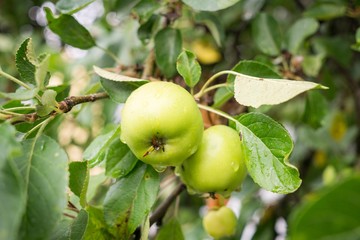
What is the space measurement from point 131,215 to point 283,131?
29cm

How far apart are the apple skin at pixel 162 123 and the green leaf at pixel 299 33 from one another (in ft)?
2.25

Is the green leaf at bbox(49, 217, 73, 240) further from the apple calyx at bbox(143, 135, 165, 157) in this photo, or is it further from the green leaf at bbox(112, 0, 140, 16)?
the green leaf at bbox(112, 0, 140, 16)

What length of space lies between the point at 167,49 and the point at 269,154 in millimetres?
412

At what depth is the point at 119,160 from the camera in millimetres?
898

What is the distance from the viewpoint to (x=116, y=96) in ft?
2.88

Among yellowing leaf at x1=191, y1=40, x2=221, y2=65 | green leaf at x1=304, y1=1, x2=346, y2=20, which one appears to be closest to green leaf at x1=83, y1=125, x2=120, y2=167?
green leaf at x1=304, y1=1, x2=346, y2=20

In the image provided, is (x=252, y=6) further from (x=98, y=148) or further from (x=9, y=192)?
(x=9, y=192)

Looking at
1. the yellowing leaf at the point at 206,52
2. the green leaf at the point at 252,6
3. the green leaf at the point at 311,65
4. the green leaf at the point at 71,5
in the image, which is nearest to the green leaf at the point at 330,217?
the green leaf at the point at 71,5

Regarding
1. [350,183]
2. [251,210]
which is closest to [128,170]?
[350,183]

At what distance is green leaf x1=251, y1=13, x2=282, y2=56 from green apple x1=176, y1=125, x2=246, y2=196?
0.56 meters

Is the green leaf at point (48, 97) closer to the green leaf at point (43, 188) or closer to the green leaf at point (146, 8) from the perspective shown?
the green leaf at point (43, 188)

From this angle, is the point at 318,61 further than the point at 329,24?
No

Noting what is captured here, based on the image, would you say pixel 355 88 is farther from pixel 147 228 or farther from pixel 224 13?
pixel 147 228

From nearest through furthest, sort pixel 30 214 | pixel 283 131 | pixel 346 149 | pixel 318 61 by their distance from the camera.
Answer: pixel 30 214 < pixel 283 131 < pixel 318 61 < pixel 346 149
